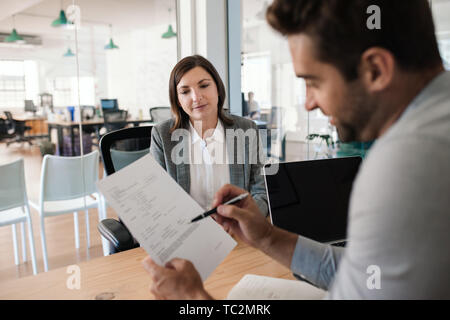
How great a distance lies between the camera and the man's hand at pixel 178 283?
2.36ft

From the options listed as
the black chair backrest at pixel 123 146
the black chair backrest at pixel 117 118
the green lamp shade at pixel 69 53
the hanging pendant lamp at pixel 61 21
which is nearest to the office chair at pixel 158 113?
the black chair backrest at pixel 117 118

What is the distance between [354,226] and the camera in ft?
1.68

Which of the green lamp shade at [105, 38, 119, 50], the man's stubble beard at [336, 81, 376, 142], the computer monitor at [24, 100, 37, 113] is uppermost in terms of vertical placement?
the green lamp shade at [105, 38, 119, 50]

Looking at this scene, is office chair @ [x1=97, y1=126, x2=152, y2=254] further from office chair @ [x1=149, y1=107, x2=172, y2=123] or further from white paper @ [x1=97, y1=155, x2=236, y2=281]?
office chair @ [x1=149, y1=107, x2=172, y2=123]

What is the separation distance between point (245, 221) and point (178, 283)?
0.28 m

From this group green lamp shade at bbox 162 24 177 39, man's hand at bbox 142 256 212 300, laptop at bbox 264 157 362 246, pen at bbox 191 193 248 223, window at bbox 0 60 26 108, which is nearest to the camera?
man's hand at bbox 142 256 212 300

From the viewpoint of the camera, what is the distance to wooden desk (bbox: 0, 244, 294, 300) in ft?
3.17

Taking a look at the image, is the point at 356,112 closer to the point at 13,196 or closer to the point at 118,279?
the point at 118,279

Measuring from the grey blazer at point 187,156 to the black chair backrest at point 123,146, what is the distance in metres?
0.08

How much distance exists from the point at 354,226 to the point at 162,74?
2.78 meters

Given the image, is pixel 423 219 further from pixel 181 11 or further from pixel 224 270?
pixel 181 11

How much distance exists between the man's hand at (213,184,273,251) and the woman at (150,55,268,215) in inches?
28.5

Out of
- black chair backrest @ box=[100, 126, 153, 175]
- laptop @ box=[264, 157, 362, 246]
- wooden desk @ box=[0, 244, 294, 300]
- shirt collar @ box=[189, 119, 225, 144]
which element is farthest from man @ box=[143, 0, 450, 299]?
shirt collar @ box=[189, 119, 225, 144]
